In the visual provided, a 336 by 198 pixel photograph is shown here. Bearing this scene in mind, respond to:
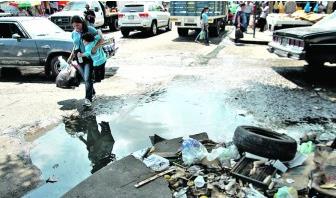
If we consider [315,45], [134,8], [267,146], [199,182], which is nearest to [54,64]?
[315,45]

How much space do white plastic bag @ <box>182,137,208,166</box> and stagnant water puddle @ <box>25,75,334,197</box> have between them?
957mm

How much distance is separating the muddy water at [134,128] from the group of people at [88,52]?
875 millimetres

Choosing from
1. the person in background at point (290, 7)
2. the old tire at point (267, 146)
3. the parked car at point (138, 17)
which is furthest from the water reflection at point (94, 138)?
the person in background at point (290, 7)

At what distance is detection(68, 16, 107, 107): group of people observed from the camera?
269 inches

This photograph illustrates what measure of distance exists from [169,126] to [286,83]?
411cm

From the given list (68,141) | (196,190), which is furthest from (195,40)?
(196,190)

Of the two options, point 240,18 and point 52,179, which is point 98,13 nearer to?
point 240,18

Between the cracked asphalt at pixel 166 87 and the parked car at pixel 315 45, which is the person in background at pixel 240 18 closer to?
the cracked asphalt at pixel 166 87

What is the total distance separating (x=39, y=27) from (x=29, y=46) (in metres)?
0.79

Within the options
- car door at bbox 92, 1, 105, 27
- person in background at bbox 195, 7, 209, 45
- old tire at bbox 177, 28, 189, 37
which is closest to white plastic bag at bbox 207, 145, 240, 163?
person in background at bbox 195, 7, 209, 45

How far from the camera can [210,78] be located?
9.55 meters

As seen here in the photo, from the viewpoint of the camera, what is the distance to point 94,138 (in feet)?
18.5

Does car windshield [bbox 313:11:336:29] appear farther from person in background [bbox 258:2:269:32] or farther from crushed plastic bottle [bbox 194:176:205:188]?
person in background [bbox 258:2:269:32]

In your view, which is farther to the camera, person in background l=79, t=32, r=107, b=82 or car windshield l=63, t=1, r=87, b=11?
car windshield l=63, t=1, r=87, b=11
